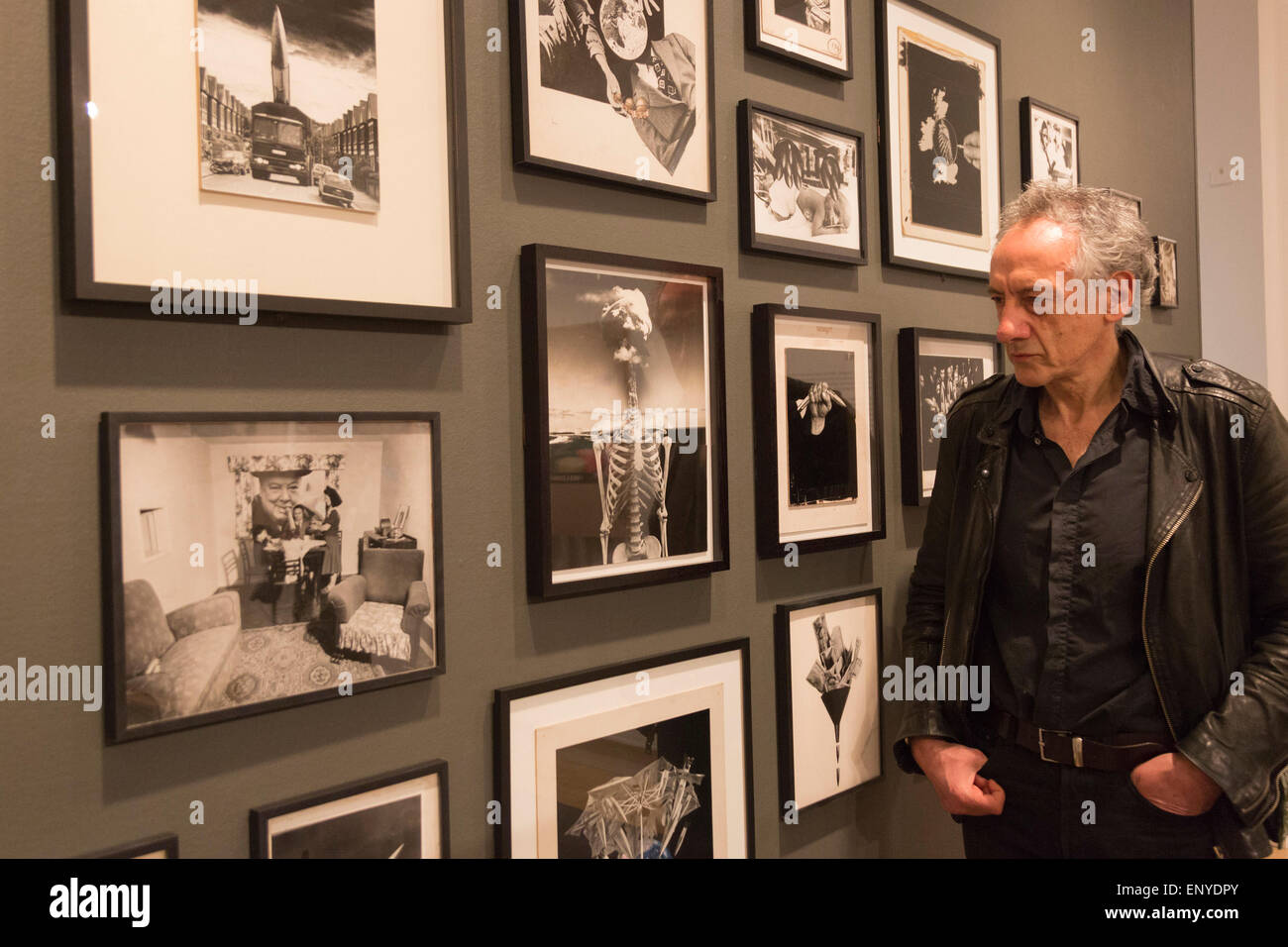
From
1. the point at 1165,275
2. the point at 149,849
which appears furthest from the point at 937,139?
the point at 149,849

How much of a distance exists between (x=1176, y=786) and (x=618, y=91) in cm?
143

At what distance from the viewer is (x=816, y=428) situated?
1.89 m

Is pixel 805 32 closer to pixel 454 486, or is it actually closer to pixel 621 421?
pixel 621 421

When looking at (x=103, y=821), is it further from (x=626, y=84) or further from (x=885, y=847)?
(x=885, y=847)

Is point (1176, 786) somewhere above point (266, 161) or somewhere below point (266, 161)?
below

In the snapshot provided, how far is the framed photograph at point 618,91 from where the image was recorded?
1.43m

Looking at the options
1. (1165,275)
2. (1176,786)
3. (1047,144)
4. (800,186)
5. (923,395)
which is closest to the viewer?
(1176,786)

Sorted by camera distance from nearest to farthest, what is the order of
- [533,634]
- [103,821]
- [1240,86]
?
[103,821]
[533,634]
[1240,86]

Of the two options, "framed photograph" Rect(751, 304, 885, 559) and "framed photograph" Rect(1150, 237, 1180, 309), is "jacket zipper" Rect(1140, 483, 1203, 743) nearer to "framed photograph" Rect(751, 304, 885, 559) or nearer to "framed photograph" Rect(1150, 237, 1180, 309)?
"framed photograph" Rect(751, 304, 885, 559)

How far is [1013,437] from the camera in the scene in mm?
1725

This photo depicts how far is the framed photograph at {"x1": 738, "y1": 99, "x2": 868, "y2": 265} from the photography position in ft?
5.77

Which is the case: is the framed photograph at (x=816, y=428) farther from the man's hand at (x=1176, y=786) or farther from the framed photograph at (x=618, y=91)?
the man's hand at (x=1176, y=786)
